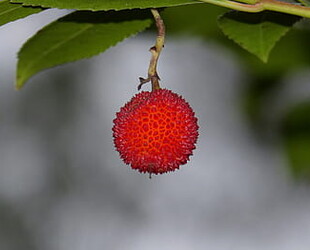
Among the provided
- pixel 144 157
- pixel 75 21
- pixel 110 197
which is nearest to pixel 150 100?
pixel 144 157

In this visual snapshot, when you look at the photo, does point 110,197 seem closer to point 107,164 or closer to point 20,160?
point 107,164

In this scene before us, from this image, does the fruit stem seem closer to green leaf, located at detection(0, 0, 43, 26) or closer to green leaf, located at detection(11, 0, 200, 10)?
green leaf, located at detection(11, 0, 200, 10)

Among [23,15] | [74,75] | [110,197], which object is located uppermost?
[23,15]

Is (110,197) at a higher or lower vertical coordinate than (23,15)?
lower

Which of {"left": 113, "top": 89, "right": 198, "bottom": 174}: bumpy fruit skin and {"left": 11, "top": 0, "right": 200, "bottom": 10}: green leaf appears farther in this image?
{"left": 113, "top": 89, "right": 198, "bottom": 174}: bumpy fruit skin

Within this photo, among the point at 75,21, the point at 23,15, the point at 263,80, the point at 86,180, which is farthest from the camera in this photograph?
the point at 86,180


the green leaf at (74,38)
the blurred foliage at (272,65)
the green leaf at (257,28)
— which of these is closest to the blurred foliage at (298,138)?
the blurred foliage at (272,65)

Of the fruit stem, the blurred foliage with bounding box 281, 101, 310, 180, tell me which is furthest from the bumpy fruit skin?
the blurred foliage with bounding box 281, 101, 310, 180
